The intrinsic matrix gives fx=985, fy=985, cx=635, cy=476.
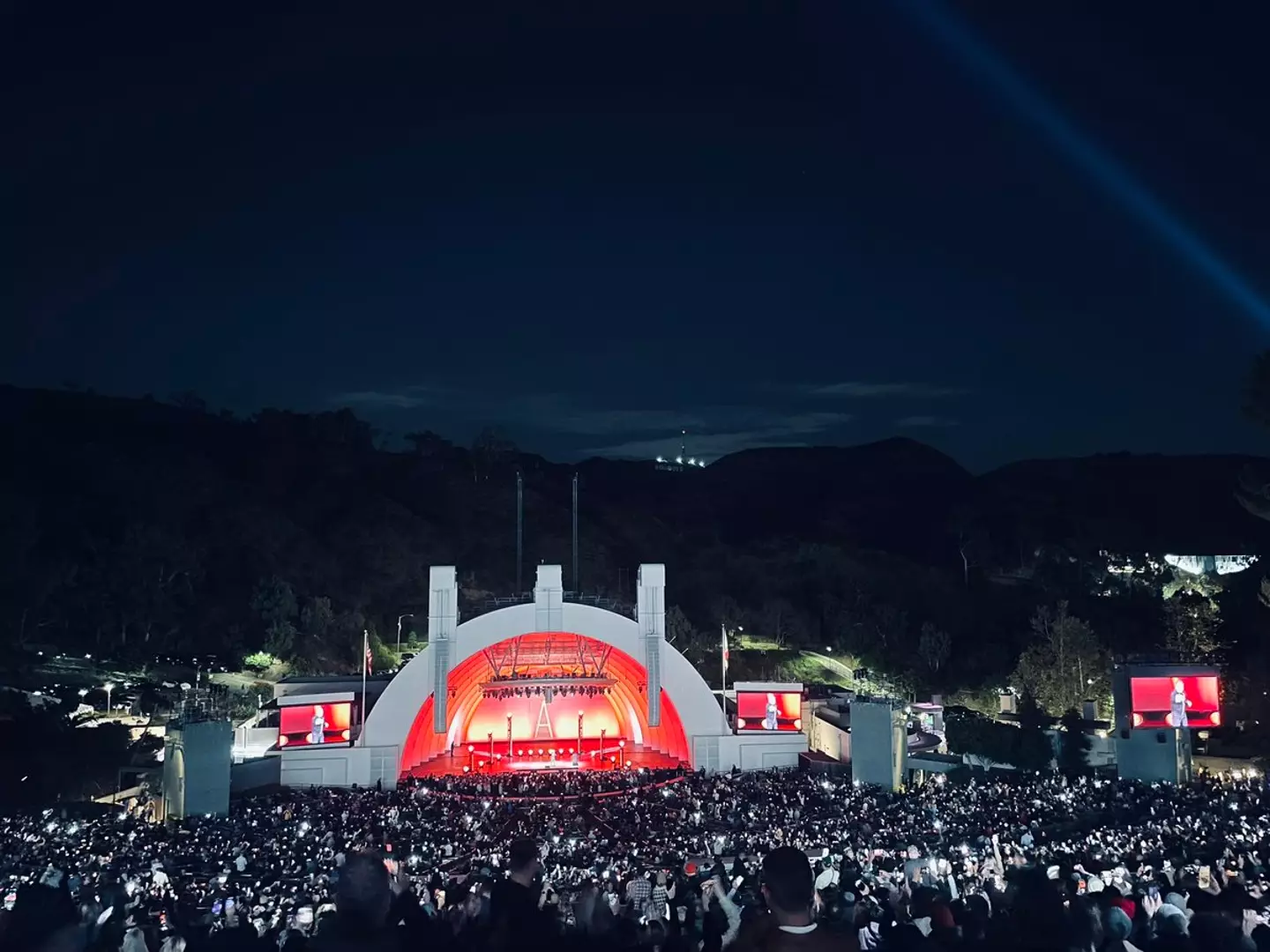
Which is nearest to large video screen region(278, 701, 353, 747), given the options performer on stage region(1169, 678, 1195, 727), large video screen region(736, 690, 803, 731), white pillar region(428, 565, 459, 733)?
white pillar region(428, 565, 459, 733)

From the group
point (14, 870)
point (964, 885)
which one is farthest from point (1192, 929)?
point (14, 870)

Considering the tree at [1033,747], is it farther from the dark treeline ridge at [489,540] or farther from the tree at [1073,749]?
the dark treeline ridge at [489,540]

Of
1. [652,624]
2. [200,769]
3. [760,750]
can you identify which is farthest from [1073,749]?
[200,769]

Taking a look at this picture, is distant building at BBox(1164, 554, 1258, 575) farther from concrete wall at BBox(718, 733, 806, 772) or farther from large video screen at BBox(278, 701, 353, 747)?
large video screen at BBox(278, 701, 353, 747)

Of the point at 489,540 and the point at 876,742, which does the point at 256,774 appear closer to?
the point at 876,742

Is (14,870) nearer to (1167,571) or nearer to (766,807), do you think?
(766,807)

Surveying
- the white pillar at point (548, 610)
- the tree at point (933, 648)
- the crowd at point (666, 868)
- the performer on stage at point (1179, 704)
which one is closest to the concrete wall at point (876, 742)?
the crowd at point (666, 868)
